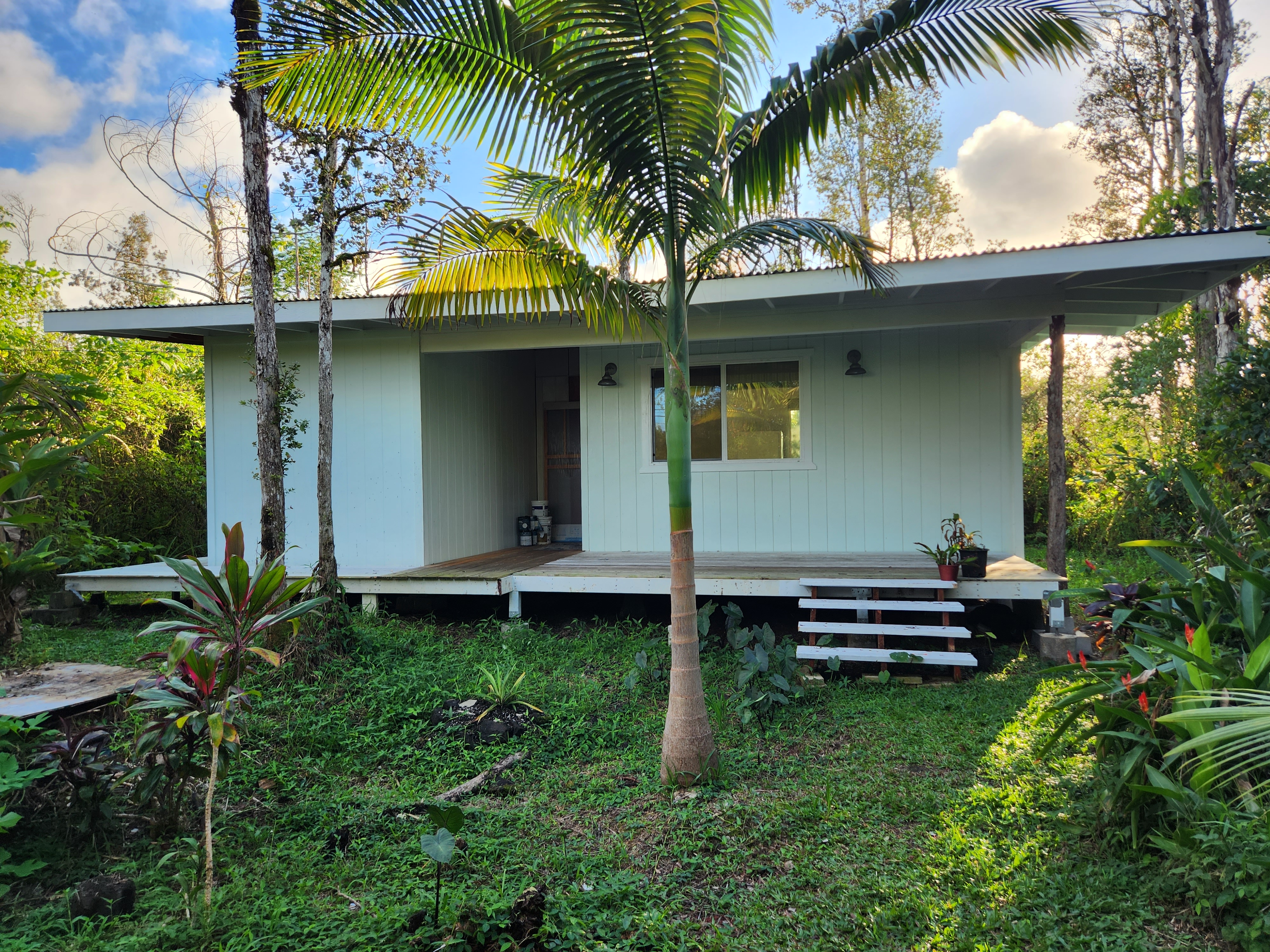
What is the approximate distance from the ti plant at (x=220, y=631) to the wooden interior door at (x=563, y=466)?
24.9ft

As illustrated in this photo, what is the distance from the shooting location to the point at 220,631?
2.70 meters

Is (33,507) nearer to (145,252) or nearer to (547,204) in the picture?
(547,204)

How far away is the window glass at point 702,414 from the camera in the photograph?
7.45 metres

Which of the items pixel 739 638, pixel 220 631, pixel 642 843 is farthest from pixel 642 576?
pixel 220 631

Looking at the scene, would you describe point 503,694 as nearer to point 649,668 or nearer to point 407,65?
point 649,668

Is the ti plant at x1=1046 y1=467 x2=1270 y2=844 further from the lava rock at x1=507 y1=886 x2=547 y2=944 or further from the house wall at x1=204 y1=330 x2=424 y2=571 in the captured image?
the house wall at x1=204 y1=330 x2=424 y2=571

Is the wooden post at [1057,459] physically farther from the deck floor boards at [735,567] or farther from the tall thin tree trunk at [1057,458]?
the deck floor boards at [735,567]

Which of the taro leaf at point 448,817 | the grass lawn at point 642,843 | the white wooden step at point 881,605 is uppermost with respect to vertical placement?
the white wooden step at point 881,605

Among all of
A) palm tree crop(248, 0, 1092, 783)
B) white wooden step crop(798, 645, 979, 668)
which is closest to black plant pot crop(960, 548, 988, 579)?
white wooden step crop(798, 645, 979, 668)

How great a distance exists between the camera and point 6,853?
2.23 metres

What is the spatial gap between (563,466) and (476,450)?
212 cm

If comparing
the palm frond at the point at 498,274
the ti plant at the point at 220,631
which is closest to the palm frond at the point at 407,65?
the palm frond at the point at 498,274

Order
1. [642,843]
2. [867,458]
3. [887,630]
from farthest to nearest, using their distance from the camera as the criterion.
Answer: [867,458], [887,630], [642,843]

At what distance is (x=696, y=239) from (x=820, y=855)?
2.79m
